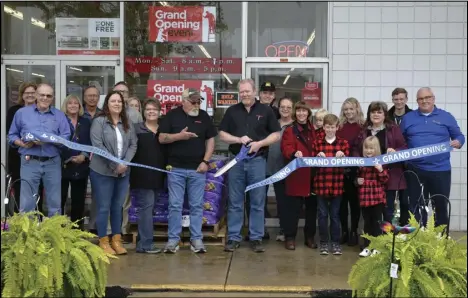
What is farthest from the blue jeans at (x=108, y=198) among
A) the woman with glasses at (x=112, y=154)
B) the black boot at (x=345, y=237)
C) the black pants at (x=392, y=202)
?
the black pants at (x=392, y=202)

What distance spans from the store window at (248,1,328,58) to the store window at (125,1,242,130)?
27 cm

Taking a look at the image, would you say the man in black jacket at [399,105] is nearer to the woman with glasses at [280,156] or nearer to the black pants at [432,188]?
the black pants at [432,188]

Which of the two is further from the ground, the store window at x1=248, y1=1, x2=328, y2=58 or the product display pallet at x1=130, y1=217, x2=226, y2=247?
the store window at x1=248, y1=1, x2=328, y2=58

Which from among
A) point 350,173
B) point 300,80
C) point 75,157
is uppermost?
point 300,80

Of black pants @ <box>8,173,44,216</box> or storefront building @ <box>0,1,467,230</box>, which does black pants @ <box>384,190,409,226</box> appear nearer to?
storefront building @ <box>0,1,467,230</box>

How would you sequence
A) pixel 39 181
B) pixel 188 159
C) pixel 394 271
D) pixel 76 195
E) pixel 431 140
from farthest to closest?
pixel 76 195
pixel 431 140
pixel 188 159
pixel 39 181
pixel 394 271

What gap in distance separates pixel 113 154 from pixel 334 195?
268 centimetres

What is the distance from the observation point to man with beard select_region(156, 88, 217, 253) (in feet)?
22.4

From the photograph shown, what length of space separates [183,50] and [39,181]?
11.3 feet

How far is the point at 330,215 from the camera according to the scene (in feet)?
23.4

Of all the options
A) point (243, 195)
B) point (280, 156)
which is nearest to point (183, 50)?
point (280, 156)

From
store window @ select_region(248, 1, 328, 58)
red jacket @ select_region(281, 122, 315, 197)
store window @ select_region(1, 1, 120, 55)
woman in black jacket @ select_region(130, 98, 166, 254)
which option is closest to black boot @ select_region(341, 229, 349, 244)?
red jacket @ select_region(281, 122, 315, 197)

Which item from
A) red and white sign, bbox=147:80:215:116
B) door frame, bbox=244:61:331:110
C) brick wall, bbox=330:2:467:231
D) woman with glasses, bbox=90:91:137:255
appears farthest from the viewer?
red and white sign, bbox=147:80:215:116

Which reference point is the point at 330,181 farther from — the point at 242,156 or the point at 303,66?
the point at 303,66
